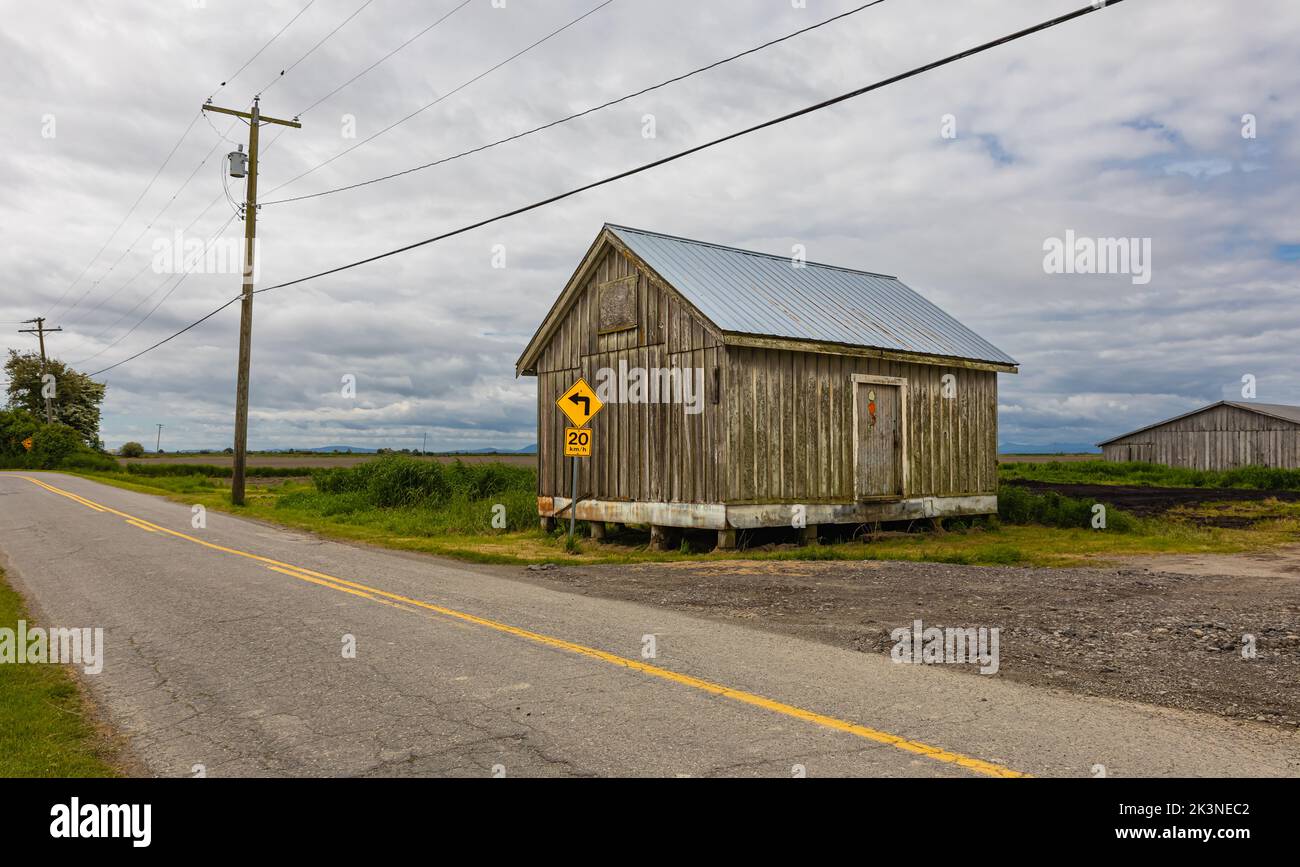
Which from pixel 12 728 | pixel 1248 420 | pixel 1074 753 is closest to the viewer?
pixel 1074 753

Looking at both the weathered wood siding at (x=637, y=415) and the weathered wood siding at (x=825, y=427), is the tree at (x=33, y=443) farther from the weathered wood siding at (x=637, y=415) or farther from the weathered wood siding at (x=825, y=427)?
the weathered wood siding at (x=825, y=427)

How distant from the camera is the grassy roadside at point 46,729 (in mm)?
4879

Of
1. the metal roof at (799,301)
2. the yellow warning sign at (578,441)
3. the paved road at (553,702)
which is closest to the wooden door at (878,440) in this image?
the metal roof at (799,301)

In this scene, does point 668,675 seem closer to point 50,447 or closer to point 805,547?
point 805,547

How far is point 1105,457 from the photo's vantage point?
54.7 m

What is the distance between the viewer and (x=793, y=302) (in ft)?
62.4

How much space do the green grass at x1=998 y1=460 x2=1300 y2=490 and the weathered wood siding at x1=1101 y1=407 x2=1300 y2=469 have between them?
3.99 feet

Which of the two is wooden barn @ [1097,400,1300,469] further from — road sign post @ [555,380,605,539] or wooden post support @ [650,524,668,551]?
road sign post @ [555,380,605,539]

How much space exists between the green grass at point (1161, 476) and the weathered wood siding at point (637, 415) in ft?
104

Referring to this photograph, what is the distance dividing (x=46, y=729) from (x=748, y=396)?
1241 centimetres

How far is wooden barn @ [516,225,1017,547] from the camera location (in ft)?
53.5

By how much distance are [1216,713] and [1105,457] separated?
54983 millimetres
